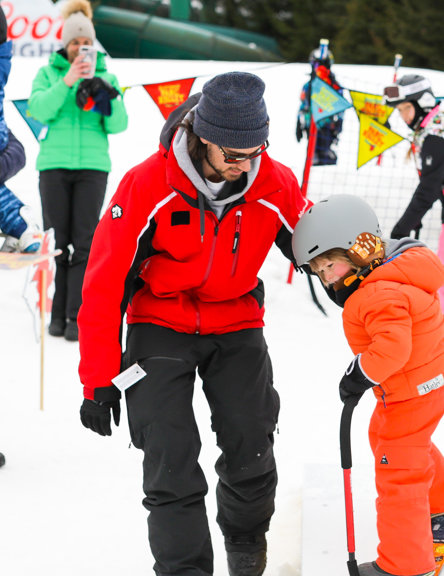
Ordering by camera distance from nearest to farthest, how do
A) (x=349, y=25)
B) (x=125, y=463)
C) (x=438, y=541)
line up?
(x=438, y=541), (x=125, y=463), (x=349, y=25)

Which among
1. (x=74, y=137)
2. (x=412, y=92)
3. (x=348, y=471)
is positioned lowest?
(x=348, y=471)

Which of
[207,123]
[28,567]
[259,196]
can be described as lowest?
[28,567]

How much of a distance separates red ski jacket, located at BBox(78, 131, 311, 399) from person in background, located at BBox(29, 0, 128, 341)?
2.82 meters

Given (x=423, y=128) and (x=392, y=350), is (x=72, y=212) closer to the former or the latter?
(x=423, y=128)

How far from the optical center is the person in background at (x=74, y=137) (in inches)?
211

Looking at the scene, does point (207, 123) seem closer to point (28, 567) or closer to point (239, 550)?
point (239, 550)

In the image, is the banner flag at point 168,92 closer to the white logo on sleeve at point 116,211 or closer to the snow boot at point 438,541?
the white logo on sleeve at point 116,211

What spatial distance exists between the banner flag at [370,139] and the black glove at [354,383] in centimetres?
444

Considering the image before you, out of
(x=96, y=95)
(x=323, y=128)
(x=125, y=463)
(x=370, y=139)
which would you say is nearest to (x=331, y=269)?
(x=125, y=463)

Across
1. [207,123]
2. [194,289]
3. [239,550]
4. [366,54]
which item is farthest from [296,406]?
[366,54]

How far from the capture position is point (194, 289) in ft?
9.25

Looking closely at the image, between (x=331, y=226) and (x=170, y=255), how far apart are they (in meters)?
0.56

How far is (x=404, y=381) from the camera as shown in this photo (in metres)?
2.69

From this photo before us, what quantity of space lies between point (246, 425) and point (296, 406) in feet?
6.95
